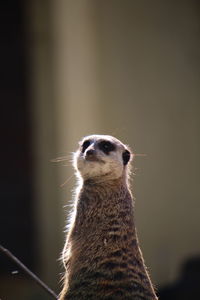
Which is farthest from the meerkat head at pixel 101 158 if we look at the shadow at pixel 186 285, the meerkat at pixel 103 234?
the shadow at pixel 186 285

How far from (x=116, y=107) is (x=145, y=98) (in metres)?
0.21

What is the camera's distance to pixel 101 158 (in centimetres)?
287

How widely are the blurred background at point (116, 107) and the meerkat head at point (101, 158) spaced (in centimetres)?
248

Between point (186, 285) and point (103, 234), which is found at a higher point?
point (103, 234)

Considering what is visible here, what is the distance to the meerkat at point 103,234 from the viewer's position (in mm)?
2631

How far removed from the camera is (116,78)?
18.2 feet

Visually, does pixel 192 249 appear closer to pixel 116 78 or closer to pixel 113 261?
pixel 116 78

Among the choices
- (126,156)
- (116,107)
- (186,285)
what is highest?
(126,156)

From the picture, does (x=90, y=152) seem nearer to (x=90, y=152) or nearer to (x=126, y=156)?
(x=90, y=152)

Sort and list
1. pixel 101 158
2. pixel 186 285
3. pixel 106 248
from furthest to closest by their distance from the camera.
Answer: pixel 186 285, pixel 101 158, pixel 106 248

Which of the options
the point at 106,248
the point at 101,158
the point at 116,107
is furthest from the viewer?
the point at 116,107

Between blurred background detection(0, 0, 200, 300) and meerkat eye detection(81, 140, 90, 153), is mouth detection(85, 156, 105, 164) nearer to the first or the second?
meerkat eye detection(81, 140, 90, 153)

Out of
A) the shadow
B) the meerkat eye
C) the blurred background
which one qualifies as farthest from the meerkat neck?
the blurred background

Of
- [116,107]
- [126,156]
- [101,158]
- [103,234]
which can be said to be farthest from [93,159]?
[116,107]
